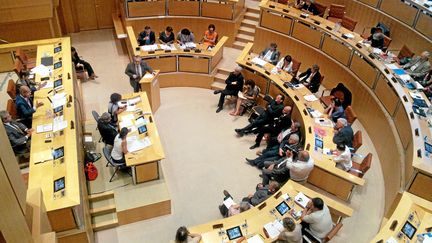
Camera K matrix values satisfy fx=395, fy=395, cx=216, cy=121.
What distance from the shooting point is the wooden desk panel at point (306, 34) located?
1099 cm

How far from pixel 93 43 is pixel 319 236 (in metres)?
9.90

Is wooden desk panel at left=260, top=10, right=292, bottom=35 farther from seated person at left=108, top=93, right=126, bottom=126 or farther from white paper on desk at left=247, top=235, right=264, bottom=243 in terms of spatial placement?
white paper on desk at left=247, top=235, right=264, bottom=243

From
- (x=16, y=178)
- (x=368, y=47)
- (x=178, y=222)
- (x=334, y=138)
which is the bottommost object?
(x=178, y=222)

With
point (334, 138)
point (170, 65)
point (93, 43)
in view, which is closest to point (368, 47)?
point (334, 138)

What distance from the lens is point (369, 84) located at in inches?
381

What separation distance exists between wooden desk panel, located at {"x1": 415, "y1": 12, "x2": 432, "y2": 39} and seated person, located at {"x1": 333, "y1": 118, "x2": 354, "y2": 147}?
13.6 ft

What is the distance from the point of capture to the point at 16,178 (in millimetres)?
2553

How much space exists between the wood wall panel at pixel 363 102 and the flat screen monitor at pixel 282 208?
2.30m

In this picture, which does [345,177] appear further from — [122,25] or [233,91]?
[122,25]

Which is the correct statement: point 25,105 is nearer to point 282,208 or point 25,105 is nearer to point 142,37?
point 142,37

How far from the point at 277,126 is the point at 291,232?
349 cm

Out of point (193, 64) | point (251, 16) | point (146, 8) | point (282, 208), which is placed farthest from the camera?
point (251, 16)

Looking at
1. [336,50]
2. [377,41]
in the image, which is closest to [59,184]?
[336,50]

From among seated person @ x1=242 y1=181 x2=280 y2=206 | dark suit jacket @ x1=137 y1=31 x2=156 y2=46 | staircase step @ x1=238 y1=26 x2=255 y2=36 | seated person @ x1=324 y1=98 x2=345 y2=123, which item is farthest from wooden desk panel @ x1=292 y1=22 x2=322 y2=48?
seated person @ x1=242 y1=181 x2=280 y2=206
